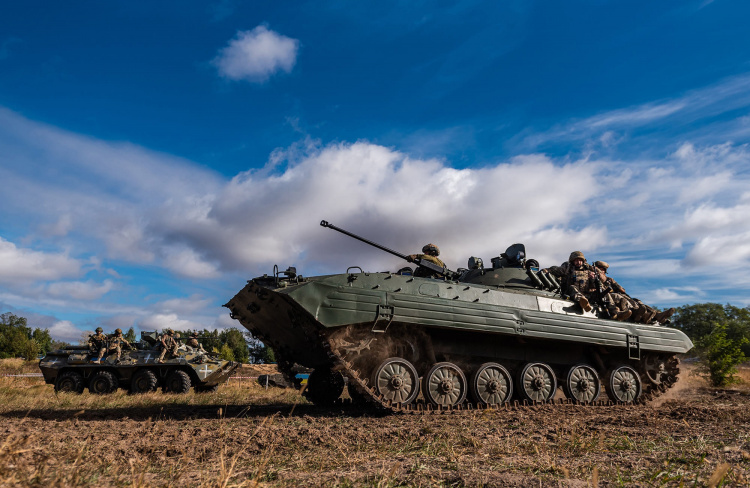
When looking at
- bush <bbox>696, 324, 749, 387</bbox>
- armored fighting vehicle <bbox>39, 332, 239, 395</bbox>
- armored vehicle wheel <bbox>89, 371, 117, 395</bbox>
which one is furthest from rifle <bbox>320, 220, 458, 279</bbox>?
bush <bbox>696, 324, 749, 387</bbox>

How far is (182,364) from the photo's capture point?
701 inches

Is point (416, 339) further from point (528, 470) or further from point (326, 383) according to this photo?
point (528, 470)

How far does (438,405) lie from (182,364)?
1117cm

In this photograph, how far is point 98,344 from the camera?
18.3 meters

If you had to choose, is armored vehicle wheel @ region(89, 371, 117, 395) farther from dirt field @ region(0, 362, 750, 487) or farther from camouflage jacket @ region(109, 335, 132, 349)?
dirt field @ region(0, 362, 750, 487)

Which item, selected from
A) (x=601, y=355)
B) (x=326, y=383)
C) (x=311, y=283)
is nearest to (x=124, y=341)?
(x=326, y=383)

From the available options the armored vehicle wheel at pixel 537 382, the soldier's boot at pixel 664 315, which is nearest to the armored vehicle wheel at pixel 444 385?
the armored vehicle wheel at pixel 537 382

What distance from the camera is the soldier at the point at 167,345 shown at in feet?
58.9

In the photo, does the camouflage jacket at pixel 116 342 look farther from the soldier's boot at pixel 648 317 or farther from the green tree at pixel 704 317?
the green tree at pixel 704 317

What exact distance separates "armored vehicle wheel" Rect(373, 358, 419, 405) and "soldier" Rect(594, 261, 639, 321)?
5825 millimetres

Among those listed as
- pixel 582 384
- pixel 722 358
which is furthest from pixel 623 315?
pixel 722 358

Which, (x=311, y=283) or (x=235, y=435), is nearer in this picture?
(x=235, y=435)

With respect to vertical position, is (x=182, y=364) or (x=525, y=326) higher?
(x=525, y=326)

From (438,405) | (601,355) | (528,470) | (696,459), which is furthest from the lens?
(601,355)
